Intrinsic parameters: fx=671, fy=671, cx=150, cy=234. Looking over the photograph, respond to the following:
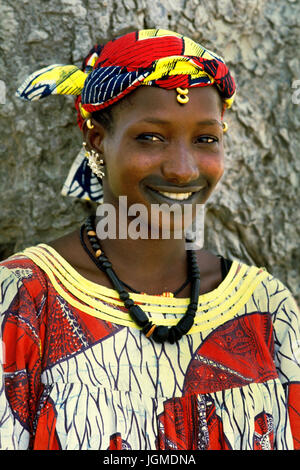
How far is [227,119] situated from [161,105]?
0.85 meters

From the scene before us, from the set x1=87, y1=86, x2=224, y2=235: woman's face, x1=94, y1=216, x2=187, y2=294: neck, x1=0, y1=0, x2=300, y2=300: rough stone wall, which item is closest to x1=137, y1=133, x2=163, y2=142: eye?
x1=87, y1=86, x2=224, y2=235: woman's face

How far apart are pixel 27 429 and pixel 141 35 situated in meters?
1.17

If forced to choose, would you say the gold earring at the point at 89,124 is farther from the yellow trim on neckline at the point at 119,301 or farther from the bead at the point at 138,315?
the bead at the point at 138,315

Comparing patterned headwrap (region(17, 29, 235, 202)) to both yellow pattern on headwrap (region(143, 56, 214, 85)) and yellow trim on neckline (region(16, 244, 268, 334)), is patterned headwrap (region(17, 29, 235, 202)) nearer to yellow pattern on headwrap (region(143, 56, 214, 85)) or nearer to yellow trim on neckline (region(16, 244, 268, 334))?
yellow pattern on headwrap (region(143, 56, 214, 85))

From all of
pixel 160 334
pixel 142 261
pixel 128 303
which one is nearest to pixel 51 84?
pixel 142 261

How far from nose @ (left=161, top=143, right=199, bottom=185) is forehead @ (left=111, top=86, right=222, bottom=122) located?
90 millimetres

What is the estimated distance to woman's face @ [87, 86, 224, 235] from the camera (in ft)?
6.21

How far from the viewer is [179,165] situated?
188cm

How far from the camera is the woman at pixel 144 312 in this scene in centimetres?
185

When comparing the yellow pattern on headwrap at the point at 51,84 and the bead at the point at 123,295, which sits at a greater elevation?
the yellow pattern on headwrap at the point at 51,84

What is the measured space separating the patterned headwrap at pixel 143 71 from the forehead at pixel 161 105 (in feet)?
0.07

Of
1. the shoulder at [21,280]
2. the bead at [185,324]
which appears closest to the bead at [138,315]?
the bead at [185,324]

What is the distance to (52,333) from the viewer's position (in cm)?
192

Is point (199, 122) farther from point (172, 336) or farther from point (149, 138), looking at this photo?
point (172, 336)
